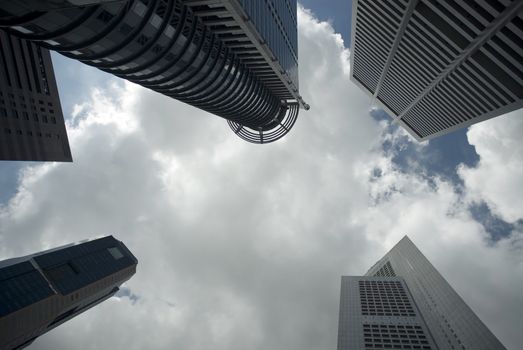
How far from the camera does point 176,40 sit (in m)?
40.4

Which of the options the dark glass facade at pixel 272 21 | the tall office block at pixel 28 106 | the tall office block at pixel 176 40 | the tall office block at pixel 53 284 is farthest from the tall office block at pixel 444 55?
the tall office block at pixel 53 284

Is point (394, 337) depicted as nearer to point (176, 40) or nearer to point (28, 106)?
point (176, 40)

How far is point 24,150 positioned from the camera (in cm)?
7812

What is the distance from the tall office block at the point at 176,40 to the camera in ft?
99.1

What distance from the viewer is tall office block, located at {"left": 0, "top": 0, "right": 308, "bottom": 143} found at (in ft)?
99.1

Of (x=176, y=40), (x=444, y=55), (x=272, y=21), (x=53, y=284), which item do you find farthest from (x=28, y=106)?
(x=444, y=55)

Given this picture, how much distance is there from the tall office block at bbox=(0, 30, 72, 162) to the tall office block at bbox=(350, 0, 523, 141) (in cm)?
8901

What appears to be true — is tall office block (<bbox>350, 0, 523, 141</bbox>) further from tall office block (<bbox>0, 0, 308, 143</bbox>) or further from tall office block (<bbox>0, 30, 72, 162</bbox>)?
tall office block (<bbox>0, 30, 72, 162</bbox>)

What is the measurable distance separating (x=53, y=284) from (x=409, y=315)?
116888mm

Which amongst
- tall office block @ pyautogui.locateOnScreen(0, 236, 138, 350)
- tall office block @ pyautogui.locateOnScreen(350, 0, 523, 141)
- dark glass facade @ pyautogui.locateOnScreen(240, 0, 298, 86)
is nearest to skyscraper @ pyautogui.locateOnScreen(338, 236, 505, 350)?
tall office block @ pyautogui.locateOnScreen(350, 0, 523, 141)

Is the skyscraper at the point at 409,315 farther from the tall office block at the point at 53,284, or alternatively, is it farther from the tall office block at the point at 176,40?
the tall office block at the point at 53,284

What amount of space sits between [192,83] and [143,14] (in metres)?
20.5

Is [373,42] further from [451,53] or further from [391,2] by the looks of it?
[451,53]

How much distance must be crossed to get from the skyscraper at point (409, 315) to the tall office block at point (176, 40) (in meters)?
79.4
